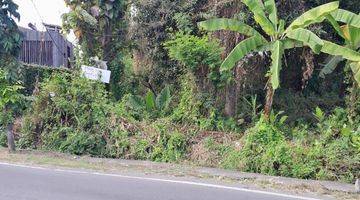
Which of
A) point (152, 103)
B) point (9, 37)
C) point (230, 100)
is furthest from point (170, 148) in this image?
point (9, 37)

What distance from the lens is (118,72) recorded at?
691 inches

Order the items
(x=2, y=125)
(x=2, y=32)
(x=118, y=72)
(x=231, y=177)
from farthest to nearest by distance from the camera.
Answer: (x=118, y=72), (x=2, y=125), (x=2, y=32), (x=231, y=177)

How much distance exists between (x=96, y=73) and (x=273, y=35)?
17.8 ft

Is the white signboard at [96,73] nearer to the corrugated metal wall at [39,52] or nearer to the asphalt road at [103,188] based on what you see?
the asphalt road at [103,188]

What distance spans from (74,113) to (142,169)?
3.69m

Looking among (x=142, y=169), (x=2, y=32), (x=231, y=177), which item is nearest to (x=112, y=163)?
(x=142, y=169)

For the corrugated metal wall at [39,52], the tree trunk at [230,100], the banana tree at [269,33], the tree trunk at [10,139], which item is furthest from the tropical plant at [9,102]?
the corrugated metal wall at [39,52]

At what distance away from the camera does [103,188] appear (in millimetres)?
9531

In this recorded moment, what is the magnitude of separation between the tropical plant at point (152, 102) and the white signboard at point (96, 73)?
0.94 meters

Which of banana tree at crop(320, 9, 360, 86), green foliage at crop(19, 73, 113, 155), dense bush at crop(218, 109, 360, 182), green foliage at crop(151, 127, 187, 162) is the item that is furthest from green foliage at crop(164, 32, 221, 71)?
banana tree at crop(320, 9, 360, 86)

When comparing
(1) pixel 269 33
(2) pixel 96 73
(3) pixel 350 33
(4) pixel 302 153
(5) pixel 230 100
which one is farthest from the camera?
(2) pixel 96 73

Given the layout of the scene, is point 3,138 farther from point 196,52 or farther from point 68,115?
point 196,52

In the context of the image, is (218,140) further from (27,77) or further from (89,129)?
(27,77)

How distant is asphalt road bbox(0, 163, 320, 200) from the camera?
8.84 metres
